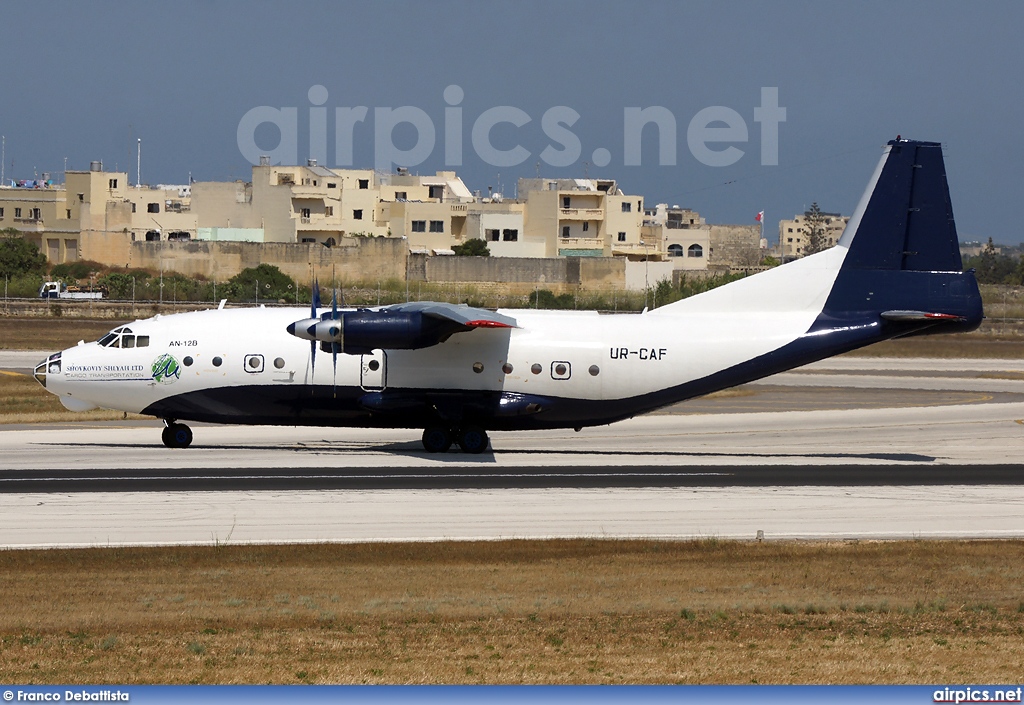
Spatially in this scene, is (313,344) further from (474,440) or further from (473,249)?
(473,249)

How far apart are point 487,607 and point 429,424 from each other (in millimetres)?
15973

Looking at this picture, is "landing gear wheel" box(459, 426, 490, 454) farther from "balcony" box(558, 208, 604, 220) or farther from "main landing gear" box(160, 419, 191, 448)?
"balcony" box(558, 208, 604, 220)

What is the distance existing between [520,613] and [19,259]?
10574cm

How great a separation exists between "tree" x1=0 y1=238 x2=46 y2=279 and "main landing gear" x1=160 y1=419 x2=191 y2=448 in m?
80.8

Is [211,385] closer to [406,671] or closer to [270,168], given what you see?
[406,671]

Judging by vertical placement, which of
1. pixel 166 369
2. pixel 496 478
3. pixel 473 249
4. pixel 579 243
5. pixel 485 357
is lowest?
pixel 496 478

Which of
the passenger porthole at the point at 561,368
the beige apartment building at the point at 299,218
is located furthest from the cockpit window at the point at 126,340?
the beige apartment building at the point at 299,218

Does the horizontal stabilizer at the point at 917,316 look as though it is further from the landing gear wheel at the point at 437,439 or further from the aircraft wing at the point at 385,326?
the landing gear wheel at the point at 437,439

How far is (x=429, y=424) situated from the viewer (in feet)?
104

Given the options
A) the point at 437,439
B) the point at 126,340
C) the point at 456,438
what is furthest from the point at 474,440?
the point at 126,340

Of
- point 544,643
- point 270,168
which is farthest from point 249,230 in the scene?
point 544,643

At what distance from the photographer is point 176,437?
105 feet

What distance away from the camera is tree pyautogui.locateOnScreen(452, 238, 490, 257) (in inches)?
4695

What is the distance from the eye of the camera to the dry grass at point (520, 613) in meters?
12.6
